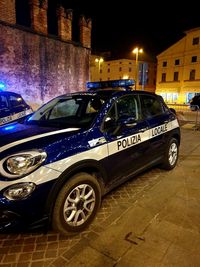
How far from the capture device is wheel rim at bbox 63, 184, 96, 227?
252cm

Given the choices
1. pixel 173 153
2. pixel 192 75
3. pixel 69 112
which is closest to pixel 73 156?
pixel 69 112

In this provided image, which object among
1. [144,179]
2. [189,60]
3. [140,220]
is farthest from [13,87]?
[189,60]

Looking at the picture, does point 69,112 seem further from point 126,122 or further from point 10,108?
point 10,108

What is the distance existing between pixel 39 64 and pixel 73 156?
7.53 metres

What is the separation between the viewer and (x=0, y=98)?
5816 millimetres

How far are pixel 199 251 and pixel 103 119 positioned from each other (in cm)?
197

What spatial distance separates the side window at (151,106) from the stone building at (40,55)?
6.00 metres

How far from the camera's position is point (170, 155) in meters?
4.66

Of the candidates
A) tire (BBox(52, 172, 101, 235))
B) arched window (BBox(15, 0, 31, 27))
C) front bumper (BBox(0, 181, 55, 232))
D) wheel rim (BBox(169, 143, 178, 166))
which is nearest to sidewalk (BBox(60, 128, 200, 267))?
tire (BBox(52, 172, 101, 235))

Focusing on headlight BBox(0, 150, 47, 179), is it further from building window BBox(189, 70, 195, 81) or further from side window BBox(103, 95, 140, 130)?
building window BBox(189, 70, 195, 81)

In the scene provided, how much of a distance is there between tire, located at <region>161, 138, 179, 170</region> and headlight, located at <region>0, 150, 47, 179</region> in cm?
311

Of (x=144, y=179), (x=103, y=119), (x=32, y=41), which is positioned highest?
(x=32, y=41)

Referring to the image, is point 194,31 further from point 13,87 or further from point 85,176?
point 85,176

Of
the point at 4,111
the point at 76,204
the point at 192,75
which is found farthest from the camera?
the point at 192,75
